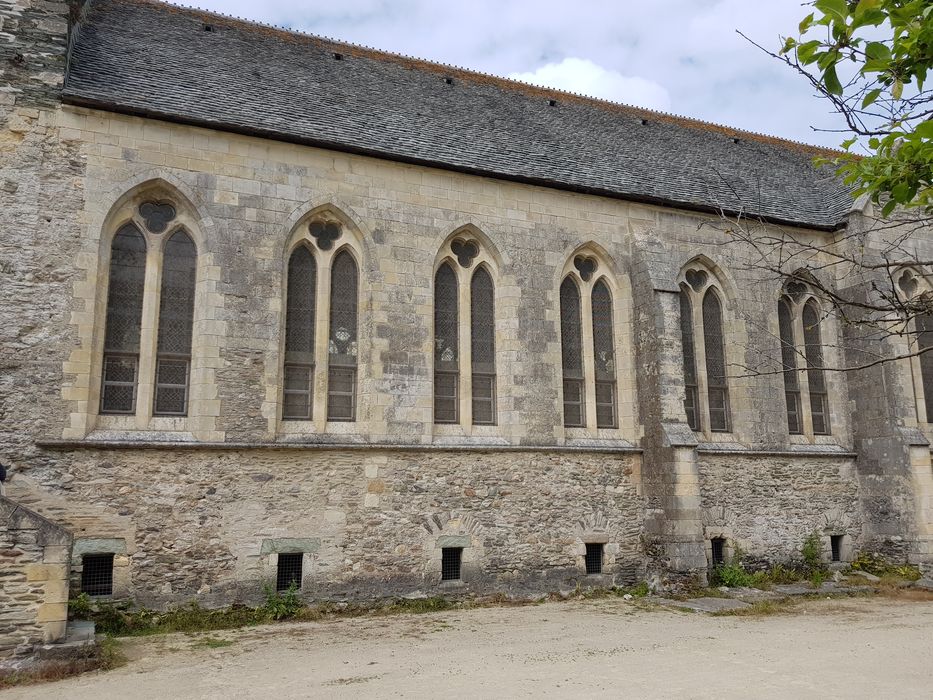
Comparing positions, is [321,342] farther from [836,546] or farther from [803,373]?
[836,546]

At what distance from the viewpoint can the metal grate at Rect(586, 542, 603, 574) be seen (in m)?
12.6

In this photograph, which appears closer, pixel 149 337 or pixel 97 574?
pixel 97 574

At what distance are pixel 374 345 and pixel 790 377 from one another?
862cm

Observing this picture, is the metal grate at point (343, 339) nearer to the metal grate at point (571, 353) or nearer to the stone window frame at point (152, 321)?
the stone window frame at point (152, 321)

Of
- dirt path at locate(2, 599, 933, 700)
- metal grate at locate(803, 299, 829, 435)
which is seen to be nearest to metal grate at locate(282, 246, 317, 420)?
dirt path at locate(2, 599, 933, 700)

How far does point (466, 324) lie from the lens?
12.6 m

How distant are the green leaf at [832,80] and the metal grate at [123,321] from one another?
9313 millimetres

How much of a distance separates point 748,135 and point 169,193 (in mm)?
15599

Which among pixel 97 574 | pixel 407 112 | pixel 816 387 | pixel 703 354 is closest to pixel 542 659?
pixel 97 574

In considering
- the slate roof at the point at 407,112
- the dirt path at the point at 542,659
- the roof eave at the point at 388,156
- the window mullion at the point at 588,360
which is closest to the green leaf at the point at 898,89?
the dirt path at the point at 542,659

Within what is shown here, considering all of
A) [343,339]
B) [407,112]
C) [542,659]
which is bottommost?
[542,659]

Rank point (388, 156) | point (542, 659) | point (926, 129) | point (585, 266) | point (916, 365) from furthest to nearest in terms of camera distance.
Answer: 1. point (916, 365)
2. point (585, 266)
3. point (388, 156)
4. point (542, 659)
5. point (926, 129)

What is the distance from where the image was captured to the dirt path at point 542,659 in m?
6.71

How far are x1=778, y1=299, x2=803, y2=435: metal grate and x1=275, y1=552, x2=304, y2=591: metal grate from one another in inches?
382
